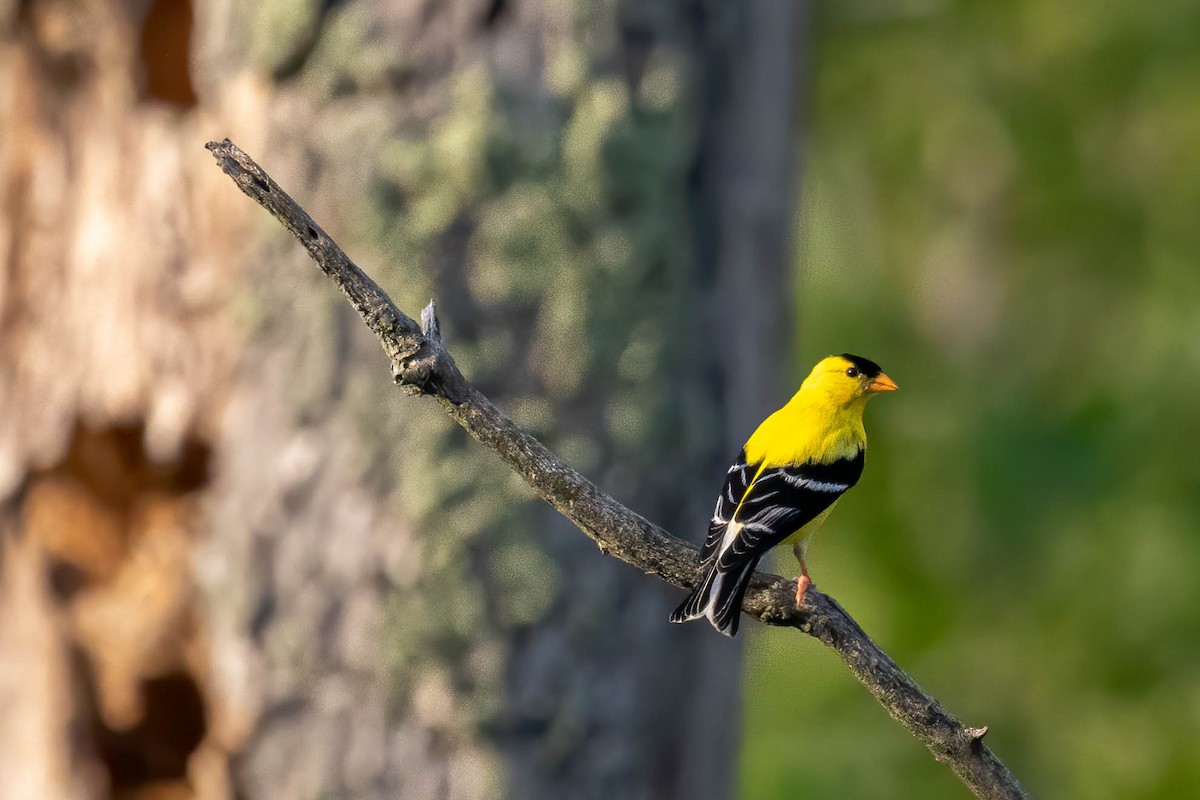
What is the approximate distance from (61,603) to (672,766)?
1613 mm

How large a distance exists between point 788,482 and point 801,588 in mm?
349

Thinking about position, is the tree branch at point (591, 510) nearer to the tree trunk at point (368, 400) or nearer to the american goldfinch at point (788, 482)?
the american goldfinch at point (788, 482)

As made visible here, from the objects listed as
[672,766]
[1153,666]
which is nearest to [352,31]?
[672,766]

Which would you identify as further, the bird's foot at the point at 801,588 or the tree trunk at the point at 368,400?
the tree trunk at the point at 368,400

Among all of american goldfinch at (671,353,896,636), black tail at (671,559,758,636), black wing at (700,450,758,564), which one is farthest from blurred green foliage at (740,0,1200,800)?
black tail at (671,559,758,636)

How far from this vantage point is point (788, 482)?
5.78 ft

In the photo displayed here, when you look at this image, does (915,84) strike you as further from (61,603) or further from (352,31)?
(61,603)

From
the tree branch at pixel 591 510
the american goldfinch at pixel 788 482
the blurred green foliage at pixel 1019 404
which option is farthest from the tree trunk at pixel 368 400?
the blurred green foliage at pixel 1019 404

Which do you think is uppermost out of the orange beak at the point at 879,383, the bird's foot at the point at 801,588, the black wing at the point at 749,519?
the orange beak at the point at 879,383

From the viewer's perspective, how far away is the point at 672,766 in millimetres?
3006

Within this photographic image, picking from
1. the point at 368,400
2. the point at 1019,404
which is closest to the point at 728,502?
the point at 368,400

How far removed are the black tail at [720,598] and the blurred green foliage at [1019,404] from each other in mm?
3719

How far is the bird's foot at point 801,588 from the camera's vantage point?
4.64 ft

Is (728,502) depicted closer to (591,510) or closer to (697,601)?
(697,601)
